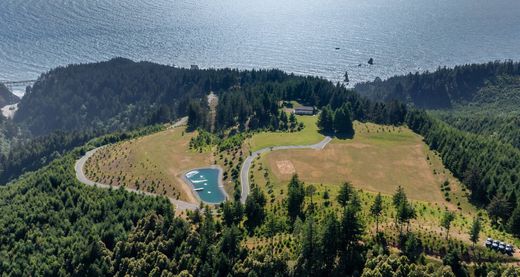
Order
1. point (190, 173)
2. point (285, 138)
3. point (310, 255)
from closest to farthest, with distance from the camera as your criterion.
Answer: point (310, 255)
point (190, 173)
point (285, 138)

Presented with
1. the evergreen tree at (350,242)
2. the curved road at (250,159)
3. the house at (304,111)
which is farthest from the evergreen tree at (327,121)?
the evergreen tree at (350,242)

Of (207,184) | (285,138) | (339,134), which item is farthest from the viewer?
(339,134)

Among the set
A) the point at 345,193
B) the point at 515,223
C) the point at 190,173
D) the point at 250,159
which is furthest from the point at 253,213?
the point at 515,223

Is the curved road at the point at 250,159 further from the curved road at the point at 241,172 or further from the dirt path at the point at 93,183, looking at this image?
the dirt path at the point at 93,183

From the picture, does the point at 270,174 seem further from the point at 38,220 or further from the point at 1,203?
the point at 1,203

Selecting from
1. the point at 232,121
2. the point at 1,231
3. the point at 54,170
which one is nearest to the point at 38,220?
the point at 1,231

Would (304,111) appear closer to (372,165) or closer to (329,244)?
(372,165)
